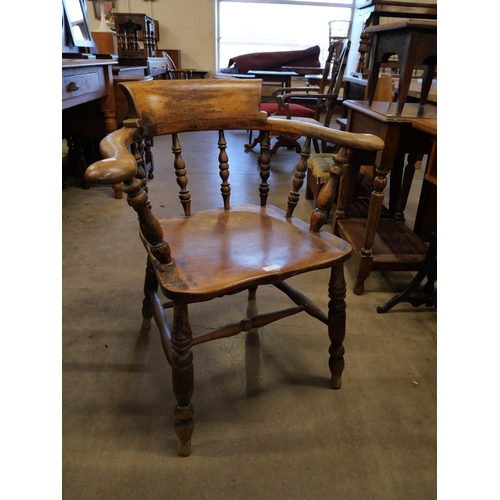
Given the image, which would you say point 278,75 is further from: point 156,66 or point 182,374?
point 182,374

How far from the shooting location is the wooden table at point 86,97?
214cm

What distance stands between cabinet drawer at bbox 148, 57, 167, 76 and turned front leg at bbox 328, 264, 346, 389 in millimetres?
3756

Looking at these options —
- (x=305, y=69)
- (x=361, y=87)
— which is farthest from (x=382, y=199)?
(x=305, y=69)

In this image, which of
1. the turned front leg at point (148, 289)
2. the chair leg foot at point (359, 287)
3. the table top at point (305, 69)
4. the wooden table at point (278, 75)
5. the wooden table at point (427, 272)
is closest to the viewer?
the turned front leg at point (148, 289)

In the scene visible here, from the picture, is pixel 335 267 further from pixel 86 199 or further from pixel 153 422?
pixel 86 199

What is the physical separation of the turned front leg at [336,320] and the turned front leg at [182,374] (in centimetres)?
46

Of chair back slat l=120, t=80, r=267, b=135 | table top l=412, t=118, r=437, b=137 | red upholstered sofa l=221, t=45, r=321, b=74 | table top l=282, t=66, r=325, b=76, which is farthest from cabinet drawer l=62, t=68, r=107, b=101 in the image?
table top l=282, t=66, r=325, b=76

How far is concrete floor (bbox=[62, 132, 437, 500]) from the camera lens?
3.28 ft

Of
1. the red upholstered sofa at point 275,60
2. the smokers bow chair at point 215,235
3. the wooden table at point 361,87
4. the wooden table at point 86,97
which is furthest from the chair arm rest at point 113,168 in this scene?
the red upholstered sofa at point 275,60

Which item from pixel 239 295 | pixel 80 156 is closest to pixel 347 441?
pixel 239 295

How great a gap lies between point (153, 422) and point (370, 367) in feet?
2.49

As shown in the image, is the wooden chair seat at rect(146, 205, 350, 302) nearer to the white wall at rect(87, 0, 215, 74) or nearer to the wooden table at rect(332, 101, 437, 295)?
the wooden table at rect(332, 101, 437, 295)

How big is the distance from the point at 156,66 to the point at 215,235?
3.99 metres

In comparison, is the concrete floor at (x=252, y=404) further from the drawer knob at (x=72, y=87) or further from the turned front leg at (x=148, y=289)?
the drawer knob at (x=72, y=87)
